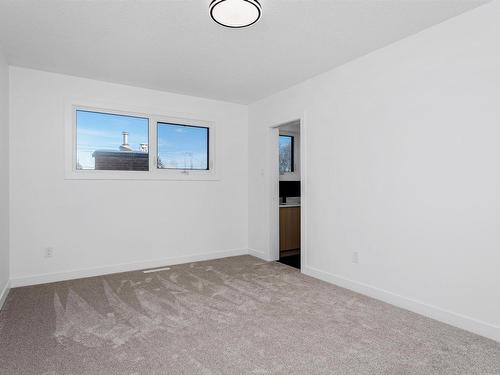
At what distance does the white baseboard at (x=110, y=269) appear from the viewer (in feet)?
11.5

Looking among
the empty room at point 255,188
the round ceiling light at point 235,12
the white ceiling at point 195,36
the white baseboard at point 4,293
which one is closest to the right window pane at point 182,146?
the empty room at point 255,188

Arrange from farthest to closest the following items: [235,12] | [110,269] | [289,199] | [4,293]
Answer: [289,199] → [110,269] → [4,293] → [235,12]

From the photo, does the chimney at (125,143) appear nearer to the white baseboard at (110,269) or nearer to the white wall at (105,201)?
the white wall at (105,201)

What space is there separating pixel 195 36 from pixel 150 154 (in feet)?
6.73

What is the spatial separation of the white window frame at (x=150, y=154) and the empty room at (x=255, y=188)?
0.08 feet

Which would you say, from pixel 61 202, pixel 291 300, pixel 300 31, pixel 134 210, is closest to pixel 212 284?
pixel 291 300

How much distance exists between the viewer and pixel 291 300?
3033 millimetres

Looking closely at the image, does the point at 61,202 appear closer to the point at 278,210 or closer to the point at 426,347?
the point at 278,210

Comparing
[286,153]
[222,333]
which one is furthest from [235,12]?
[286,153]

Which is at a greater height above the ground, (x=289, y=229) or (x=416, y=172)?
(x=416, y=172)

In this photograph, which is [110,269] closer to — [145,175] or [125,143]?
[145,175]

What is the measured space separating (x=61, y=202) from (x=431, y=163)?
4.08 meters

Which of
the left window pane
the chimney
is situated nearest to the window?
the left window pane

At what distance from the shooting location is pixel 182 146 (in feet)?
15.4
